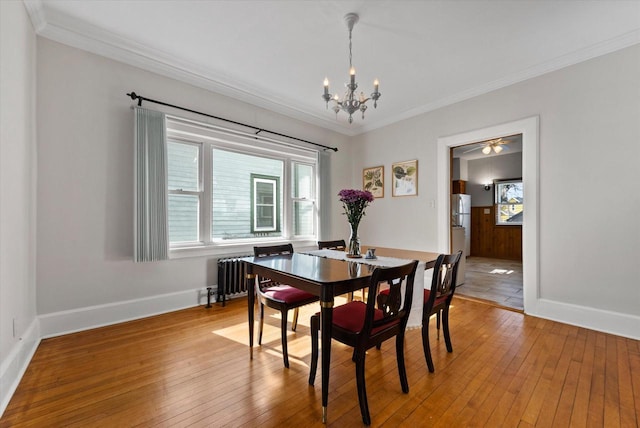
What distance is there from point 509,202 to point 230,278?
292 inches

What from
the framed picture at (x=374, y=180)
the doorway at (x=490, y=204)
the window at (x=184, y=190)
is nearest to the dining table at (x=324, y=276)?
the window at (x=184, y=190)

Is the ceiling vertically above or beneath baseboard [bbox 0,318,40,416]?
above

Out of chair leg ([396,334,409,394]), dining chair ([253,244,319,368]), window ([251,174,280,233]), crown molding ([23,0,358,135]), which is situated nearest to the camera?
chair leg ([396,334,409,394])

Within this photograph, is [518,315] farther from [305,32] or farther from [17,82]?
[17,82]

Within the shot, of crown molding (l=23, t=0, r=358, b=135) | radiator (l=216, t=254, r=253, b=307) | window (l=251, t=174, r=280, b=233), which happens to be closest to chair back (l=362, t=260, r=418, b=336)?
radiator (l=216, t=254, r=253, b=307)

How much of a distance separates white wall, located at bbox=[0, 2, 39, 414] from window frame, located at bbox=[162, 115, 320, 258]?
1172mm

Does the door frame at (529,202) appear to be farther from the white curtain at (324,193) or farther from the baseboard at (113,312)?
the baseboard at (113,312)

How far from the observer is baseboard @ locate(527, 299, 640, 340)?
259cm

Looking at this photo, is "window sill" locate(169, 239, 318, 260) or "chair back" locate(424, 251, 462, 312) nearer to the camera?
"chair back" locate(424, 251, 462, 312)

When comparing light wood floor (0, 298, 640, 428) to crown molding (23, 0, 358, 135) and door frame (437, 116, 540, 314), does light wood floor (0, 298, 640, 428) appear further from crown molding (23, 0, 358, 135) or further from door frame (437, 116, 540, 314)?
crown molding (23, 0, 358, 135)

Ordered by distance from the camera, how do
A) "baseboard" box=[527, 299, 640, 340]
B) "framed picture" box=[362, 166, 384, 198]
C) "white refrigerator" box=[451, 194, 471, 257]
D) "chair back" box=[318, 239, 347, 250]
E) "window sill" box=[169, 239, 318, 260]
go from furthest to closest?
"white refrigerator" box=[451, 194, 471, 257] < "framed picture" box=[362, 166, 384, 198] < "window sill" box=[169, 239, 318, 260] < "chair back" box=[318, 239, 347, 250] < "baseboard" box=[527, 299, 640, 340]

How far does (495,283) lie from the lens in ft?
15.2

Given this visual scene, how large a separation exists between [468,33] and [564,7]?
0.70 meters

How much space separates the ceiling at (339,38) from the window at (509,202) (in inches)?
192
